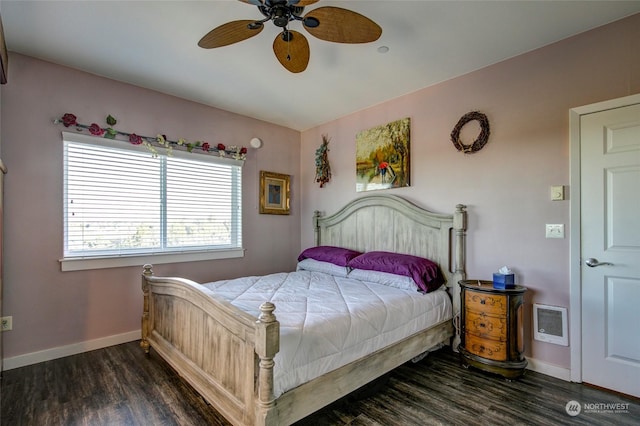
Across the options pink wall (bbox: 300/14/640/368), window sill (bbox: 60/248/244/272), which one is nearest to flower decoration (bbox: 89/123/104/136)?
window sill (bbox: 60/248/244/272)

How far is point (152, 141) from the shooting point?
3.26 meters

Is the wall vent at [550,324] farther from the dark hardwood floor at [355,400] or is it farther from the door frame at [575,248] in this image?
the dark hardwood floor at [355,400]

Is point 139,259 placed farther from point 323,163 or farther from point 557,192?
point 557,192

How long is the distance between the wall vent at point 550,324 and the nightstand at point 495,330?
203 mm

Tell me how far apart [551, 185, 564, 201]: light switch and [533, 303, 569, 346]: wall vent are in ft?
2.85

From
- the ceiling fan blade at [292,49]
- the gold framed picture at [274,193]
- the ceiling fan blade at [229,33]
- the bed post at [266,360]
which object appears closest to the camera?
the bed post at [266,360]

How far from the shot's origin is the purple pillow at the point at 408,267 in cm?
270

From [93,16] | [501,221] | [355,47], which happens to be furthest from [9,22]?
[501,221]

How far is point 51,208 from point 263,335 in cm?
256

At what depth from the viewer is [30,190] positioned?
8.60ft

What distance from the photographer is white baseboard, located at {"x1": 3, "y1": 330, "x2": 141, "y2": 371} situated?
2.52 meters

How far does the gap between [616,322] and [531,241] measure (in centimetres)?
75

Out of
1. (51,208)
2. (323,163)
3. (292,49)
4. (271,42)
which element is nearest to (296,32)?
(292,49)

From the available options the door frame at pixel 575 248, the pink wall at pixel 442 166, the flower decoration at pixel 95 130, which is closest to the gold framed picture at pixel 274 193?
the pink wall at pixel 442 166
